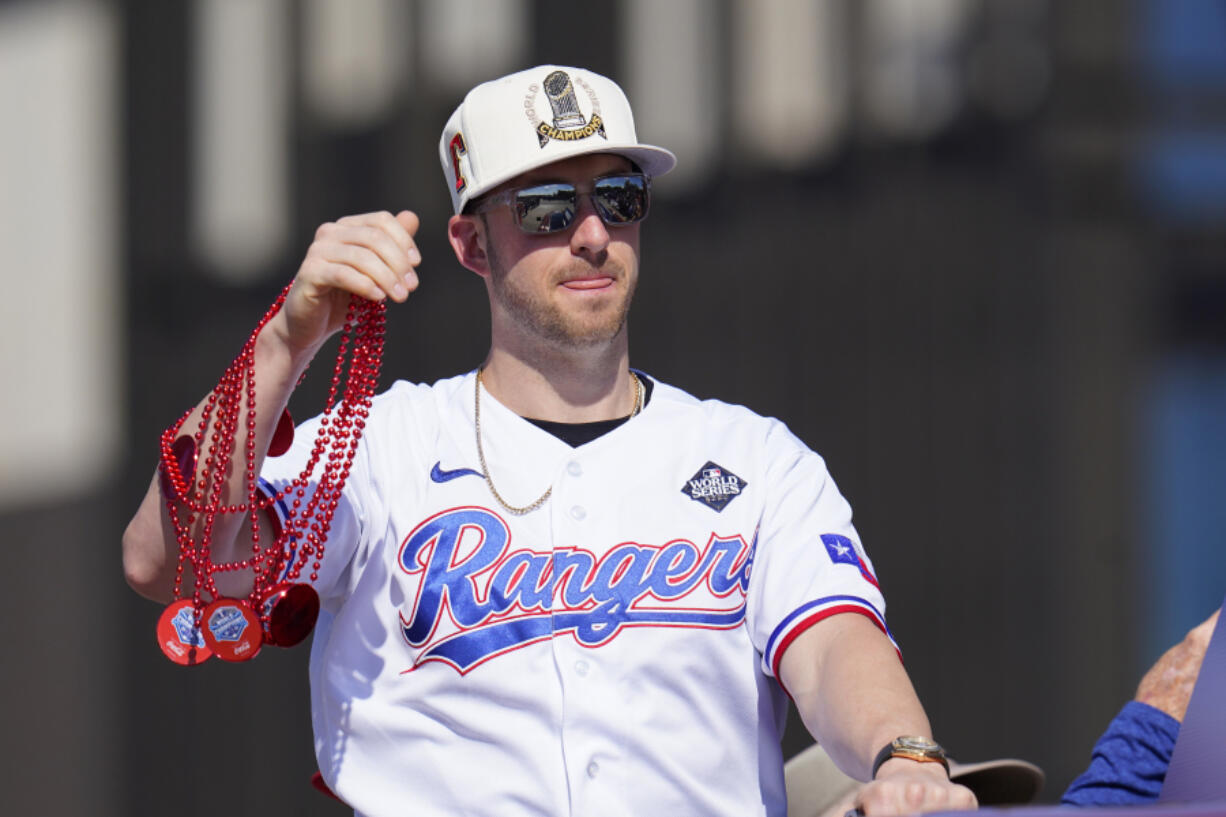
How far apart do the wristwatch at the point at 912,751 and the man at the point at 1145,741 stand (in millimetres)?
669

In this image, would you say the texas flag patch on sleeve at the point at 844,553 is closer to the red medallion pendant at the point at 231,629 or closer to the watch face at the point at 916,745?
the watch face at the point at 916,745

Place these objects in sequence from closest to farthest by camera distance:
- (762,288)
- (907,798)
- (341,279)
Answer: (907,798) < (341,279) < (762,288)

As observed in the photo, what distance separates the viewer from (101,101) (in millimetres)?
7391

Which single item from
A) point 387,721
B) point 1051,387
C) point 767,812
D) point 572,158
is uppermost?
point 572,158

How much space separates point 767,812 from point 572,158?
1.14 meters

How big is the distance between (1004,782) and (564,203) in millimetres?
1270

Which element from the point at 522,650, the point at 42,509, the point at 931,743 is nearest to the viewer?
the point at 931,743

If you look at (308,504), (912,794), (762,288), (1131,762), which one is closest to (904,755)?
(912,794)

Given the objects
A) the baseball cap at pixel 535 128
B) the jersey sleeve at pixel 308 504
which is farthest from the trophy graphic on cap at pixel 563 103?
the jersey sleeve at pixel 308 504

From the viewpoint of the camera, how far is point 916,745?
217 centimetres

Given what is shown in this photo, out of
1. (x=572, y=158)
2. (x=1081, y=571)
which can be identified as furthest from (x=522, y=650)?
(x=1081, y=571)

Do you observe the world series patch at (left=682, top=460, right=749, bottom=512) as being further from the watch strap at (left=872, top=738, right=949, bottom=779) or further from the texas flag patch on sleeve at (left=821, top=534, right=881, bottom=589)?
the watch strap at (left=872, top=738, right=949, bottom=779)

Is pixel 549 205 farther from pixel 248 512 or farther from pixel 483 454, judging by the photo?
pixel 248 512

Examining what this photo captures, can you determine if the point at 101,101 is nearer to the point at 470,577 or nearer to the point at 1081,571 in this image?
the point at 1081,571
